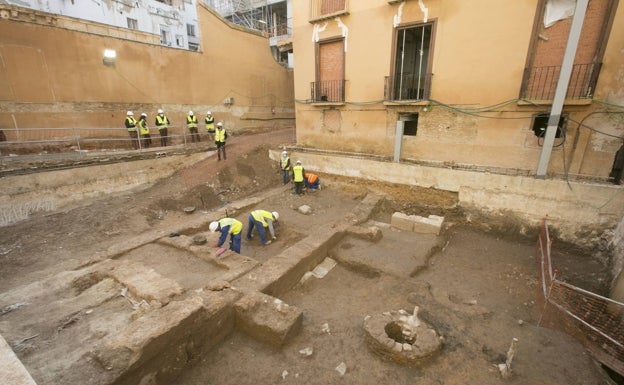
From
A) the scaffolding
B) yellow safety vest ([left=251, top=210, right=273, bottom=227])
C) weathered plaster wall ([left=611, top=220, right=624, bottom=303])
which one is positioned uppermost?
the scaffolding

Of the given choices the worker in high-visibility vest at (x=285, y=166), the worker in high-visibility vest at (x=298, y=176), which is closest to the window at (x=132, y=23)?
the worker in high-visibility vest at (x=285, y=166)

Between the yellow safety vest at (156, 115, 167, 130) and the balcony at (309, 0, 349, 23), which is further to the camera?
the yellow safety vest at (156, 115, 167, 130)

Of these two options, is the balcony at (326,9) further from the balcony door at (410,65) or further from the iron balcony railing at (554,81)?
the iron balcony railing at (554,81)

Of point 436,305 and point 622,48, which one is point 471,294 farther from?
point 622,48

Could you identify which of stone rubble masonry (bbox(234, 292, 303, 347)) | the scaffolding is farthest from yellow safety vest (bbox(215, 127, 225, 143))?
the scaffolding

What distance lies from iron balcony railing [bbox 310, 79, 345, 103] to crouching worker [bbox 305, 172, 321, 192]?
308 centimetres

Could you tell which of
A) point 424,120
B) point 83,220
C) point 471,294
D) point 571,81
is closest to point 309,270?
point 471,294

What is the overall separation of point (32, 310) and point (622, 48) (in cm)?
1289

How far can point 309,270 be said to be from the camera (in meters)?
6.12

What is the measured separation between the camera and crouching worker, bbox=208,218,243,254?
6.21m

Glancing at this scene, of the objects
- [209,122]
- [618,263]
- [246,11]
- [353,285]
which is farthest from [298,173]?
[246,11]

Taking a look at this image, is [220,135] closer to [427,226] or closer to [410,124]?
[410,124]

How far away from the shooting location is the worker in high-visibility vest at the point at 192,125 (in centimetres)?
1365

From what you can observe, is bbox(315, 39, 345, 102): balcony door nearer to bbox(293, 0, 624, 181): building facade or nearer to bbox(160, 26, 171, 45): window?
bbox(293, 0, 624, 181): building facade
